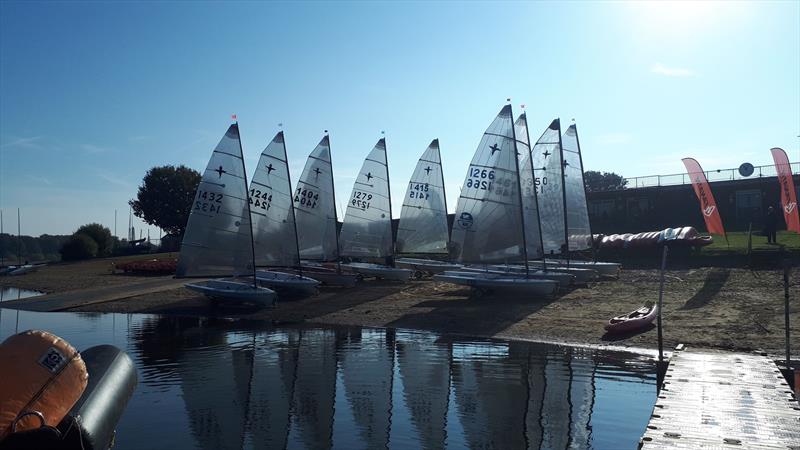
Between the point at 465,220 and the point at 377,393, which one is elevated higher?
the point at 465,220

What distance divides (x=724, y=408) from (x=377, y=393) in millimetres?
6081

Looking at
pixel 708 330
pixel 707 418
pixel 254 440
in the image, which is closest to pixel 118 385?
pixel 254 440

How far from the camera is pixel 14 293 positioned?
3775 centimetres

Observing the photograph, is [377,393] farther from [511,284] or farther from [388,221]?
[388,221]

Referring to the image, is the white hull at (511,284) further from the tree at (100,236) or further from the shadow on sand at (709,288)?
the tree at (100,236)

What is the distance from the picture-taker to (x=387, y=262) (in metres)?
33.4

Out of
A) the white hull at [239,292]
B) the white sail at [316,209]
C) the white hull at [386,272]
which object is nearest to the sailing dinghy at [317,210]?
the white sail at [316,209]

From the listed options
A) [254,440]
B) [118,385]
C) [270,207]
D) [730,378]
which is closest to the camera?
[118,385]

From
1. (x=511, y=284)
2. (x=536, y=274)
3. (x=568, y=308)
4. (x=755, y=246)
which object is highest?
(x=755, y=246)

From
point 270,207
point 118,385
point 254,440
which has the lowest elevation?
point 254,440

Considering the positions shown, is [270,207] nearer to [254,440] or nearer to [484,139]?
[484,139]

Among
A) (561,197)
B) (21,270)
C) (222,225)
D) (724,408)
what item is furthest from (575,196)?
(21,270)

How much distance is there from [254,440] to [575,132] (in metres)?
28.1

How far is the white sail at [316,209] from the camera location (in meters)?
32.9
